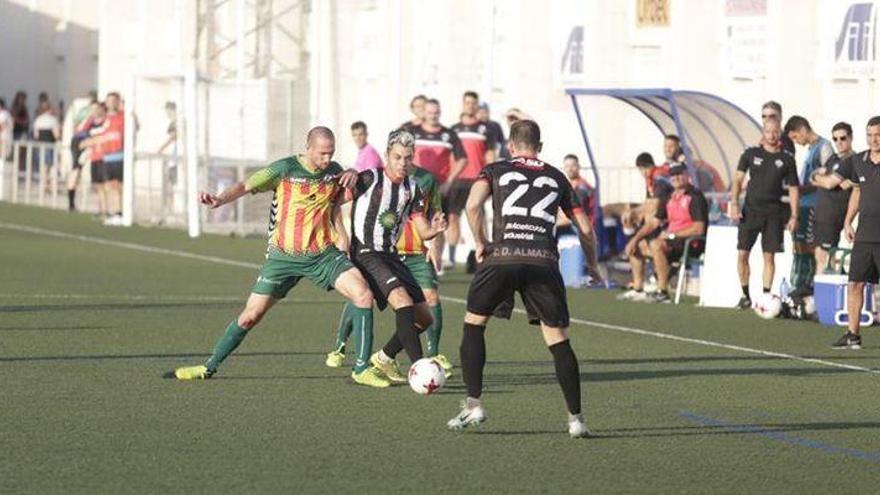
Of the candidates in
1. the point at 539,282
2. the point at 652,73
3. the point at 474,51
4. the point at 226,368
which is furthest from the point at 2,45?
the point at 539,282

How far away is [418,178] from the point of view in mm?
16281

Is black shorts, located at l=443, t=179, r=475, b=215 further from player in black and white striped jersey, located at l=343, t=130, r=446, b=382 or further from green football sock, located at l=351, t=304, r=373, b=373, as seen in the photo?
green football sock, located at l=351, t=304, r=373, b=373

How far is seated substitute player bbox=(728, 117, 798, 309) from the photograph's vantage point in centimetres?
2270

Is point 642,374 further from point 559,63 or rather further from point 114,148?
point 114,148

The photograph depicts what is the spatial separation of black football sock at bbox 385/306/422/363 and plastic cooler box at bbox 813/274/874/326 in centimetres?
692

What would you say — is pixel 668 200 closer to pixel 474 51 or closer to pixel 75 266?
pixel 75 266

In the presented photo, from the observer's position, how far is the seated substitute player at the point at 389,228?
15.9 meters

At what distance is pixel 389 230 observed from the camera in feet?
52.7

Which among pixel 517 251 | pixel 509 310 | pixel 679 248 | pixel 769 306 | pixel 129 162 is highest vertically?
pixel 129 162

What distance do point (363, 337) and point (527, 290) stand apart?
2799 millimetres

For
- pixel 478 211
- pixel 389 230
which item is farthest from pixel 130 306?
pixel 478 211

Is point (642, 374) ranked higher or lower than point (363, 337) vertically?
lower

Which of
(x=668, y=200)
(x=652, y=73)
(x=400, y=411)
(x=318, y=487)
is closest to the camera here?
(x=318, y=487)

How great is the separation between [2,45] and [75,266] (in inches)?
1335
